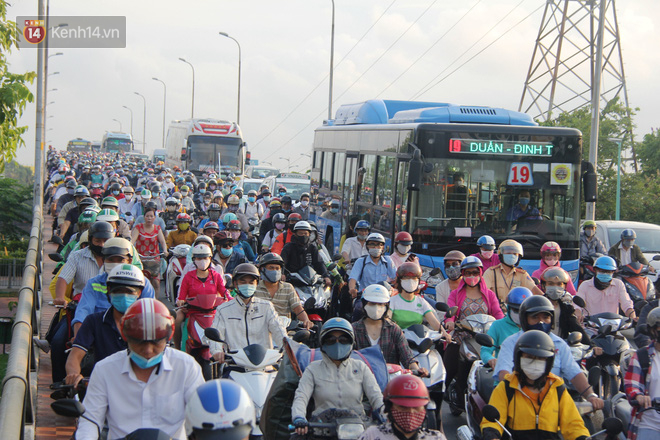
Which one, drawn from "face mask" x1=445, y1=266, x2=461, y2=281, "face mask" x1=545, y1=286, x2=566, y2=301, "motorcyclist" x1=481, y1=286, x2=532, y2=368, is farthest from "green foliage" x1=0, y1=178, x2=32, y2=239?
"motorcyclist" x1=481, y1=286, x2=532, y2=368

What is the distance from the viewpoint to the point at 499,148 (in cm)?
1431

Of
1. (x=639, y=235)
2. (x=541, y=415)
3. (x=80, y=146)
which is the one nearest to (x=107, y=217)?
(x=541, y=415)

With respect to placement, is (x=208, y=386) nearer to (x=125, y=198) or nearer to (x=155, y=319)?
(x=155, y=319)

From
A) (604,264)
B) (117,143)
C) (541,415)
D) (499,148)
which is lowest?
(541,415)

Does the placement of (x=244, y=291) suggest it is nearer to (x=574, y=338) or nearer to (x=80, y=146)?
(x=574, y=338)

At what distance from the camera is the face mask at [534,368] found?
19.4 feet

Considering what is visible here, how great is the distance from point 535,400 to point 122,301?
2816mm

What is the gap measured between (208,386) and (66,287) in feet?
17.4

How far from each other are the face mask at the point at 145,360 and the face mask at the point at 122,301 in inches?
65.3

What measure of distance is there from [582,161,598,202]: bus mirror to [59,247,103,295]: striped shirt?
812 cm

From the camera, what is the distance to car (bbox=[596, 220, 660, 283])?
18422 mm

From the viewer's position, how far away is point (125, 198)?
68.0ft

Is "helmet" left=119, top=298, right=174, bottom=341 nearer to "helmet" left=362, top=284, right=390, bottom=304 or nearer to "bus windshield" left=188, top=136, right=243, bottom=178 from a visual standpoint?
"helmet" left=362, top=284, right=390, bottom=304

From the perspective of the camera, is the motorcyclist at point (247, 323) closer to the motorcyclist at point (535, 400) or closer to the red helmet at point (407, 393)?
the motorcyclist at point (535, 400)
